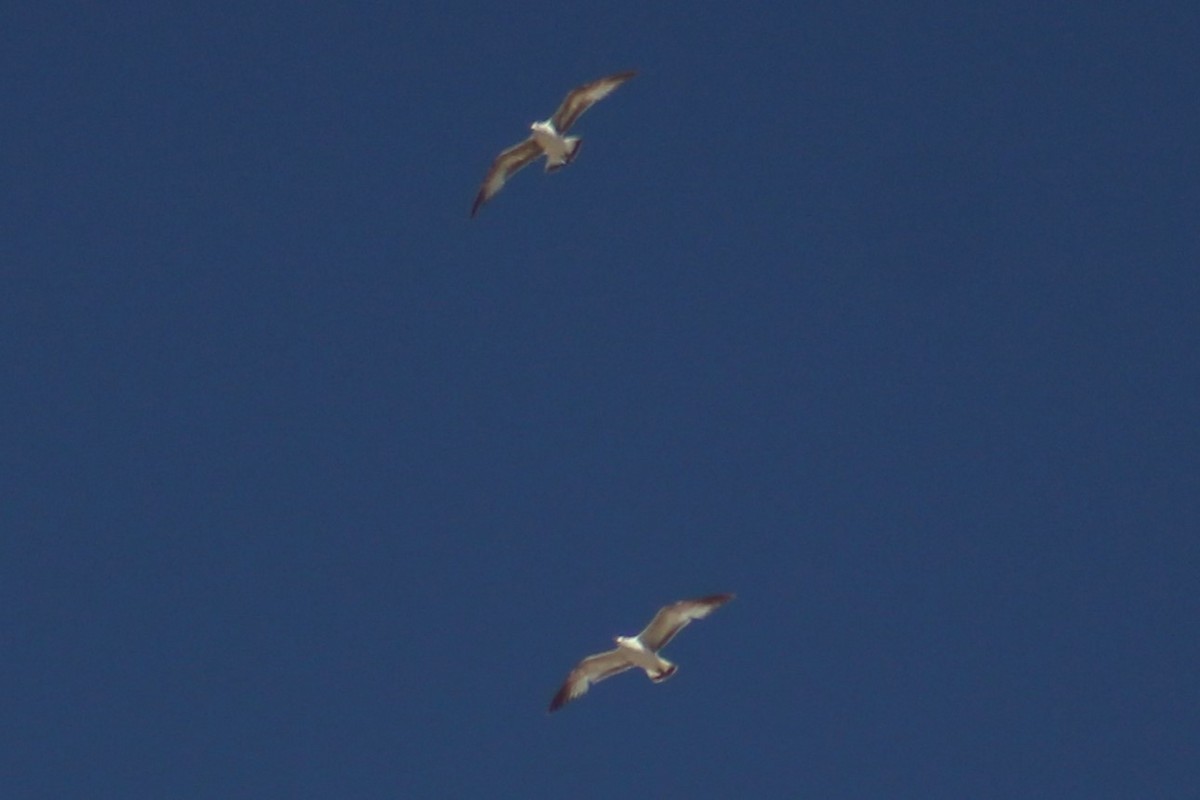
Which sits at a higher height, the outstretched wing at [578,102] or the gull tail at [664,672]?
the outstretched wing at [578,102]

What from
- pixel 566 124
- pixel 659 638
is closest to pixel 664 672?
pixel 659 638

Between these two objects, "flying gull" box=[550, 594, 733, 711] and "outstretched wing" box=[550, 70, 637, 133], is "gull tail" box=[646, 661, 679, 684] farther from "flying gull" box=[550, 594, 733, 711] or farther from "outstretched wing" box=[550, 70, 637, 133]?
"outstretched wing" box=[550, 70, 637, 133]

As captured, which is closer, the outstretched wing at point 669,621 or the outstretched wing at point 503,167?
the outstretched wing at point 669,621

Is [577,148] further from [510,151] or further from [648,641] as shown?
[648,641]

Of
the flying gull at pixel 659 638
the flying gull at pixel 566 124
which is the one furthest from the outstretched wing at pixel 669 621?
the flying gull at pixel 566 124

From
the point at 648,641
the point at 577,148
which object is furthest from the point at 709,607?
the point at 577,148

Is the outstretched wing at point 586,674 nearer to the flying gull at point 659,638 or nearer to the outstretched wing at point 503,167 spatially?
the flying gull at point 659,638
